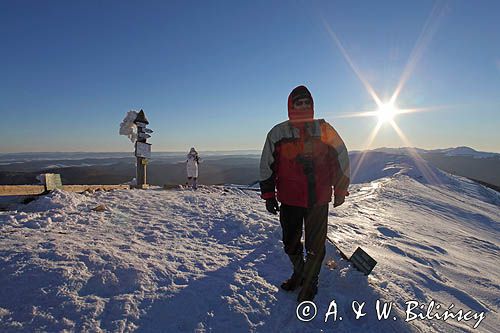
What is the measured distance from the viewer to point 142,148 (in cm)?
1215

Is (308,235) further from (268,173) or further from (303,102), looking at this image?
(303,102)

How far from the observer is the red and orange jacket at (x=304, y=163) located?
10.2 ft

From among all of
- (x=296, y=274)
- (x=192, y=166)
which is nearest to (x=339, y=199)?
(x=296, y=274)

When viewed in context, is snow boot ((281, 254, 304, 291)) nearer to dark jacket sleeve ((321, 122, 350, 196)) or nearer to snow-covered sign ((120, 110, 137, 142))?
dark jacket sleeve ((321, 122, 350, 196))

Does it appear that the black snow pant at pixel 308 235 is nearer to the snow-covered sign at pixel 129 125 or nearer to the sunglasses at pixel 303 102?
the sunglasses at pixel 303 102

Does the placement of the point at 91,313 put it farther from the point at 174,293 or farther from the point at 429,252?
the point at 429,252

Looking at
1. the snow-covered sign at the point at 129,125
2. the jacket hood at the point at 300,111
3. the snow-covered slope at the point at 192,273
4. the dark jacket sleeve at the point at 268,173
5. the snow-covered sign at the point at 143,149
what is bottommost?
the snow-covered slope at the point at 192,273

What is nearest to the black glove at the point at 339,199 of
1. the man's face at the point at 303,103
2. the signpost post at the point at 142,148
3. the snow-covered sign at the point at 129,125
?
the man's face at the point at 303,103

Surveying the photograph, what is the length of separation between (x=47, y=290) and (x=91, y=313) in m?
0.62

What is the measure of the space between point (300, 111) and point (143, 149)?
1043 cm

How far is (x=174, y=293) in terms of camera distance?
3117mm

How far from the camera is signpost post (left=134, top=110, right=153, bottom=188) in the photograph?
1196cm

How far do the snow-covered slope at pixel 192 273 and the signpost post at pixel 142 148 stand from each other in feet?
14.8

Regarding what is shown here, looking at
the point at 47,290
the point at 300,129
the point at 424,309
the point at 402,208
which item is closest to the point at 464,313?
the point at 424,309
